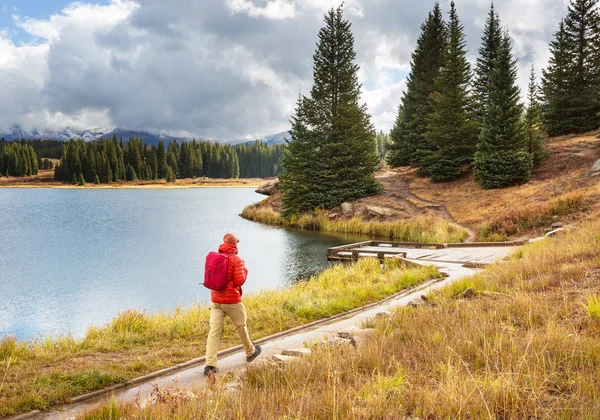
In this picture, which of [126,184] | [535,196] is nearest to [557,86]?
[535,196]

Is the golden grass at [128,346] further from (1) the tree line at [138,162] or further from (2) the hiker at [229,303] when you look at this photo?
(1) the tree line at [138,162]

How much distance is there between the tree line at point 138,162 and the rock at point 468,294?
126m

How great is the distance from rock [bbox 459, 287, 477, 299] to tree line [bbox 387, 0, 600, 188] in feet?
92.8

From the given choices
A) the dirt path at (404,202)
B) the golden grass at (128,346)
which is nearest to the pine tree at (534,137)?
the dirt path at (404,202)

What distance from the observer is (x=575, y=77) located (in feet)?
143

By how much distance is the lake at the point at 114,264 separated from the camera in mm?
15928

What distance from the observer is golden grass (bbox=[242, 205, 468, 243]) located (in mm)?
29094

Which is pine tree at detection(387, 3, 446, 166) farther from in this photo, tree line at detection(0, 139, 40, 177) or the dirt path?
tree line at detection(0, 139, 40, 177)

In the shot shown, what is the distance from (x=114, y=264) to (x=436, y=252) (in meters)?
17.6

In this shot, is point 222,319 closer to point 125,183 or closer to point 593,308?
point 593,308

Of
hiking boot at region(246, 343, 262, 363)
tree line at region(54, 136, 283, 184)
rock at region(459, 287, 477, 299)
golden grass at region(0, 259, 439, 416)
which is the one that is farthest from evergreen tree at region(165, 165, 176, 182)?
hiking boot at region(246, 343, 262, 363)

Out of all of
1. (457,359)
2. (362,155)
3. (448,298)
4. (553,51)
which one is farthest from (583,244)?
(553,51)

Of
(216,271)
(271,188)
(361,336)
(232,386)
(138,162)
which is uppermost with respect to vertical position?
(138,162)

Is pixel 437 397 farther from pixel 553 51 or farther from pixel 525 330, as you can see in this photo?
pixel 553 51
